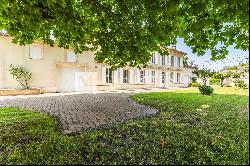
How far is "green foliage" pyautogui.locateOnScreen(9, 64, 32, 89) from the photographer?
841 inches

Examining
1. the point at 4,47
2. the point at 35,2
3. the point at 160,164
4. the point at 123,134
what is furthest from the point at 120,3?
the point at 4,47

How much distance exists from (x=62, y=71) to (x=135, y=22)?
793 inches

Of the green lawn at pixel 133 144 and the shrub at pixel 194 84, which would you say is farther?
the shrub at pixel 194 84

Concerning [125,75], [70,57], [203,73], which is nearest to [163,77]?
[125,75]

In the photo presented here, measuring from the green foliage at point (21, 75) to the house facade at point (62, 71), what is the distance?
0.99 ft

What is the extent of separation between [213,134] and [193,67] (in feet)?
143

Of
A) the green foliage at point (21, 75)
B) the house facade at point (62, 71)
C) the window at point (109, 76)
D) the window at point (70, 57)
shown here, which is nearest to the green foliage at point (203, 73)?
the house facade at point (62, 71)

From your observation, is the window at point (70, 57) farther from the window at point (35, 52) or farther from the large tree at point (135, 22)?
the large tree at point (135, 22)

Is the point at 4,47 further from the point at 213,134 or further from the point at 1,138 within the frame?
the point at 213,134

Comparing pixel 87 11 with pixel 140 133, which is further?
pixel 87 11

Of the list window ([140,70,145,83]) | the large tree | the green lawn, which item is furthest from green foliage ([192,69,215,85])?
the large tree

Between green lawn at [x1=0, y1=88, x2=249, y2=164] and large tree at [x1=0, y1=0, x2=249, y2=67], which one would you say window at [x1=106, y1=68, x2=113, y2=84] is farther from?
green lawn at [x1=0, y1=88, x2=249, y2=164]

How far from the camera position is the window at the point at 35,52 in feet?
75.5

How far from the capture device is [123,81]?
31.3 metres
